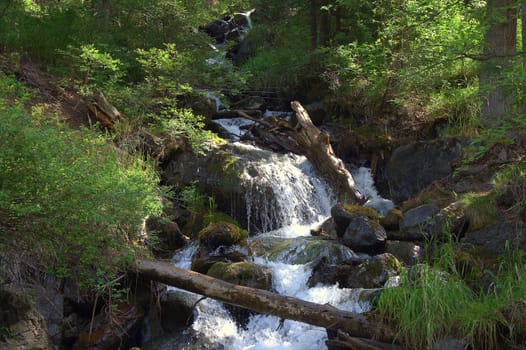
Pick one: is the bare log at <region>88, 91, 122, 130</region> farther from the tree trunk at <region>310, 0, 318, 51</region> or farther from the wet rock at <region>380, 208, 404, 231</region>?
the tree trunk at <region>310, 0, 318, 51</region>

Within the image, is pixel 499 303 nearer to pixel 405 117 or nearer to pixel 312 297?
pixel 312 297

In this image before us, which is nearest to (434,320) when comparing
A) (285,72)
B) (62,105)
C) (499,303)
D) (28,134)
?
(499,303)

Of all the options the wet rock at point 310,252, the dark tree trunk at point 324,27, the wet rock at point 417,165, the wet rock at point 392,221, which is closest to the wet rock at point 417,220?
the wet rock at point 392,221

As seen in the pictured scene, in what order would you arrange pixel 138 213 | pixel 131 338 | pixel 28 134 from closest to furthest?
pixel 28 134, pixel 138 213, pixel 131 338

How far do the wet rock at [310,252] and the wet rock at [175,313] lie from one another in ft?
5.93

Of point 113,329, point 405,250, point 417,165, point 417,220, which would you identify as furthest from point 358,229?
point 113,329

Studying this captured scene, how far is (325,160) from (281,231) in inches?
77.7

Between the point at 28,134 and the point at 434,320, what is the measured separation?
12.9 feet

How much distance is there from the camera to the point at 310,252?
25.5 ft

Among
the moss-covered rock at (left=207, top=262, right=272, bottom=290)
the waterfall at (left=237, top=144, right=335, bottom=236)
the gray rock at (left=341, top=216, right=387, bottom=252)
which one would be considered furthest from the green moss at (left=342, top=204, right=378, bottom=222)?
the moss-covered rock at (left=207, top=262, right=272, bottom=290)

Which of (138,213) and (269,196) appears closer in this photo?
(138,213)

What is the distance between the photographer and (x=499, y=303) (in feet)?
14.9

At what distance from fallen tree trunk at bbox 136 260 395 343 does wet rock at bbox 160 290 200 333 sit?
53cm

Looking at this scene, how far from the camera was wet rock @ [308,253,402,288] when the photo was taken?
6547 millimetres
